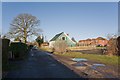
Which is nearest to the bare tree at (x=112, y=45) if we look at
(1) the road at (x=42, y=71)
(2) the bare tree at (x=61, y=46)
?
(1) the road at (x=42, y=71)

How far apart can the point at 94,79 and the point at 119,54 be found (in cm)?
1587

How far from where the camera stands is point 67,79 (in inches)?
441

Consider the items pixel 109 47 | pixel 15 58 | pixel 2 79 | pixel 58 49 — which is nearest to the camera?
pixel 2 79

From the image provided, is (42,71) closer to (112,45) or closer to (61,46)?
(112,45)

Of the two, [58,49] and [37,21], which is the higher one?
[37,21]

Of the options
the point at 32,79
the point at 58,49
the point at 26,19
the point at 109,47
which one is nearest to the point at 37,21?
the point at 26,19

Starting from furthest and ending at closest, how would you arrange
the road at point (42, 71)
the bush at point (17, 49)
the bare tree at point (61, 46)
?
the bare tree at point (61, 46)
the bush at point (17, 49)
the road at point (42, 71)

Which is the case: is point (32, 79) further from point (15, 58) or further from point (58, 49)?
point (58, 49)

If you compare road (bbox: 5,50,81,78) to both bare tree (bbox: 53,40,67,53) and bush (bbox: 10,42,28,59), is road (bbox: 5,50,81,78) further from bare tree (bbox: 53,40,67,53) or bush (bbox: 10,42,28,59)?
bare tree (bbox: 53,40,67,53)

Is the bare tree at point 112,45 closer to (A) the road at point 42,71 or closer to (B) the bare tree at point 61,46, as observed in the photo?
(A) the road at point 42,71

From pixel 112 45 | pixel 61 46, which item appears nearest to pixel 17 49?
pixel 112 45

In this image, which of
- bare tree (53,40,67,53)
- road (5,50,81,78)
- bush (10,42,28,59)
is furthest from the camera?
bare tree (53,40,67,53)

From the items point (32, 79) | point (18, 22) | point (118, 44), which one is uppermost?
point (18, 22)

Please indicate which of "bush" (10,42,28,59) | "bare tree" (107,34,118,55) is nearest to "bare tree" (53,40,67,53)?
"bare tree" (107,34,118,55)
